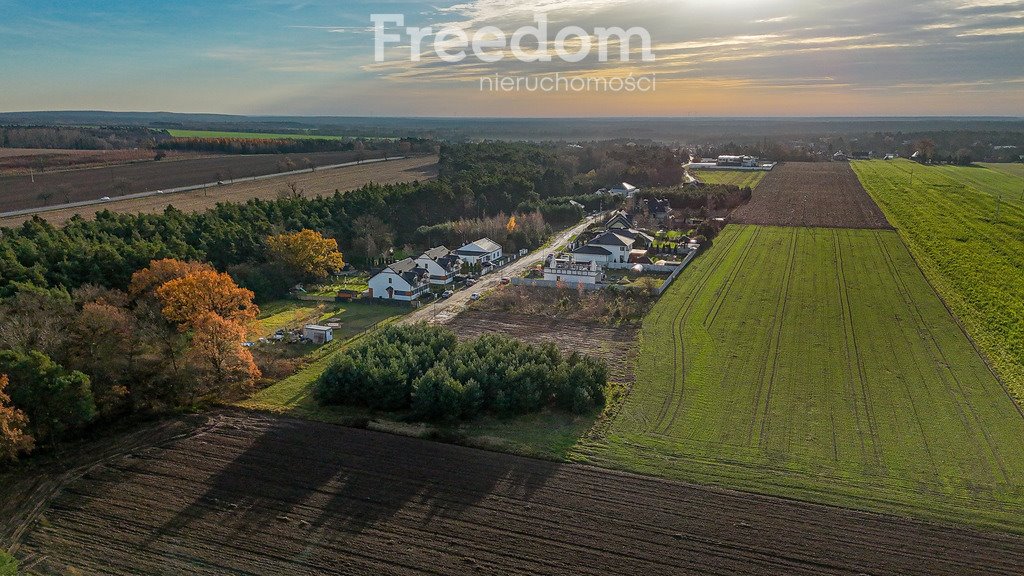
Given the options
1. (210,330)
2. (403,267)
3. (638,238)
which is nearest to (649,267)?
(638,238)

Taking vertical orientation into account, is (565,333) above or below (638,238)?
below

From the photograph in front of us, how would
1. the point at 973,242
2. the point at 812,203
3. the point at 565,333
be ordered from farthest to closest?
1. the point at 812,203
2. the point at 973,242
3. the point at 565,333

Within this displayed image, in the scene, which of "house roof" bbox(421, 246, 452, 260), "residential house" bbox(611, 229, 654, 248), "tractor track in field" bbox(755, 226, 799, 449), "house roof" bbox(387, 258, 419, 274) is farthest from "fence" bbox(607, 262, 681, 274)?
"house roof" bbox(387, 258, 419, 274)

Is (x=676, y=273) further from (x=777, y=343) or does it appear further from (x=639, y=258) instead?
(x=777, y=343)

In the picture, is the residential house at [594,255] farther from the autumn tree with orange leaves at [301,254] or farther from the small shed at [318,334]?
the small shed at [318,334]

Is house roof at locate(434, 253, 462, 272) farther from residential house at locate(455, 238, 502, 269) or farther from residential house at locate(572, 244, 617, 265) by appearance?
residential house at locate(572, 244, 617, 265)
